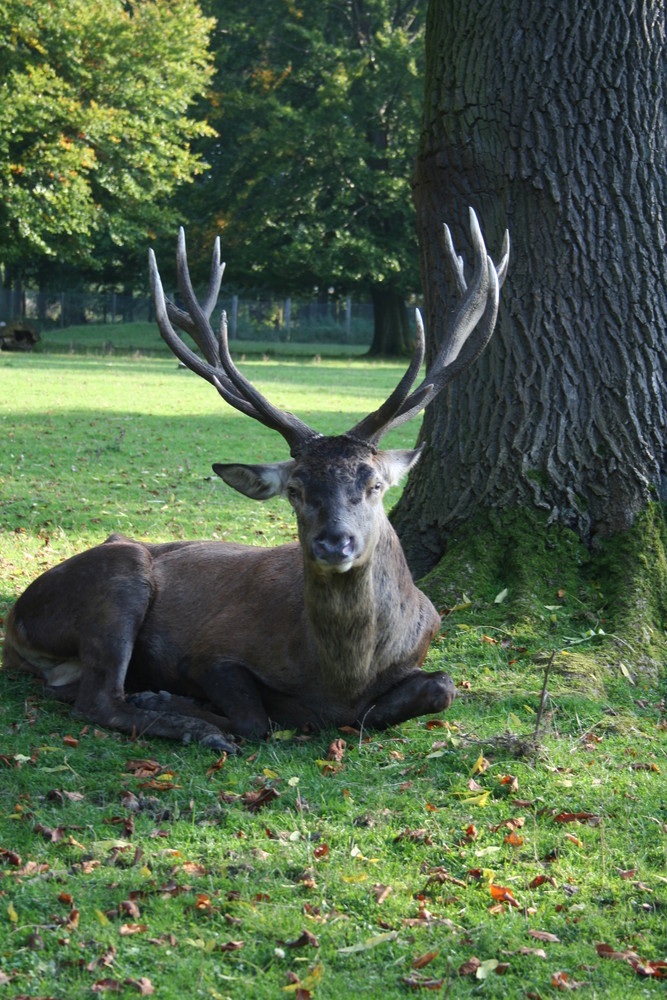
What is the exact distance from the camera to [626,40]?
6.52 meters

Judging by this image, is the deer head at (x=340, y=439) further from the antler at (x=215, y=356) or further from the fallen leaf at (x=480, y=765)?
the fallen leaf at (x=480, y=765)

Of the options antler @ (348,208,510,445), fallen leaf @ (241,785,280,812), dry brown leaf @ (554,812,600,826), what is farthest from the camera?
antler @ (348,208,510,445)

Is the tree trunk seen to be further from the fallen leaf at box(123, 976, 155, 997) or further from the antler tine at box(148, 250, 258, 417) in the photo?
the fallen leaf at box(123, 976, 155, 997)

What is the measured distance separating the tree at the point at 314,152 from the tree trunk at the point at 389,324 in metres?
0.06

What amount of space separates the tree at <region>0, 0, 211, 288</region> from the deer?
90.9ft

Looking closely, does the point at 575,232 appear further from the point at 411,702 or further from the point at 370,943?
the point at 370,943

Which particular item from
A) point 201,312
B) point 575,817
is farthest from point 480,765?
point 201,312

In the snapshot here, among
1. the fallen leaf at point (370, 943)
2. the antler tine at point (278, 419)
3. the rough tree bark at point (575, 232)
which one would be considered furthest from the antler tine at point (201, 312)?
the fallen leaf at point (370, 943)

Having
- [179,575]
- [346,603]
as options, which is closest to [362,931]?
[346,603]

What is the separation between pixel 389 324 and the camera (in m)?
A: 42.7

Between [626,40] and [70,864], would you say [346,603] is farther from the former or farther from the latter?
[626,40]

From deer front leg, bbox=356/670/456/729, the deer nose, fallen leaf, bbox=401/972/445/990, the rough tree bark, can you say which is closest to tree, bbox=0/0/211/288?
the rough tree bark

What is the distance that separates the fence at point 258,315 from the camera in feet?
172

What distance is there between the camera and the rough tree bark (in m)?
6.52
